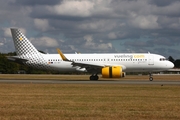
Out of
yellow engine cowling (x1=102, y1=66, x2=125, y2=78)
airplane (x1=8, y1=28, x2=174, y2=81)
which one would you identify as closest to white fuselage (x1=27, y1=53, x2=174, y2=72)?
airplane (x1=8, y1=28, x2=174, y2=81)

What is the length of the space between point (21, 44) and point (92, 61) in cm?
1002

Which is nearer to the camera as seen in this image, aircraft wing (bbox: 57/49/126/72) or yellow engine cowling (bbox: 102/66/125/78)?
yellow engine cowling (bbox: 102/66/125/78)

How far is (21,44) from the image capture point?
4419 centimetres

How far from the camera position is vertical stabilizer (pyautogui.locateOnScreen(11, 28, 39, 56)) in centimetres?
4397

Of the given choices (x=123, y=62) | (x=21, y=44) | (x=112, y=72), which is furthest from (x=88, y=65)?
(x=21, y=44)

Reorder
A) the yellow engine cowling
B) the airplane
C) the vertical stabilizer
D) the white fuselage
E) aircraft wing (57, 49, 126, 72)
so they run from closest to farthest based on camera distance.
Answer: the yellow engine cowling
aircraft wing (57, 49, 126, 72)
the airplane
the white fuselage
the vertical stabilizer

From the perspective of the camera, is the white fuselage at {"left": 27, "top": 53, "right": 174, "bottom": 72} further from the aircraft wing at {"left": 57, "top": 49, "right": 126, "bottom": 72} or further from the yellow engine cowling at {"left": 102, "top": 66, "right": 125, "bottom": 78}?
the yellow engine cowling at {"left": 102, "top": 66, "right": 125, "bottom": 78}

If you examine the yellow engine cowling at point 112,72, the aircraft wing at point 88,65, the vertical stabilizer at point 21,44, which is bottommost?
the yellow engine cowling at point 112,72

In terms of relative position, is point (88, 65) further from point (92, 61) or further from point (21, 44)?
point (21, 44)

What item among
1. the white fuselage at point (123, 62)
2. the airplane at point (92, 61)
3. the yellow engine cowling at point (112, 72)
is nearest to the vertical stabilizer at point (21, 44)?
the airplane at point (92, 61)

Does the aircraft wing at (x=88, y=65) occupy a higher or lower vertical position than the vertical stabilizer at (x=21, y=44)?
lower

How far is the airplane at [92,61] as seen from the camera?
40.1m

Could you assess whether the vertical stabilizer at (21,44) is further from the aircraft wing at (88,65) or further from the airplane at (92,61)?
the aircraft wing at (88,65)

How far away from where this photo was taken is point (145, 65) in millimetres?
40844
